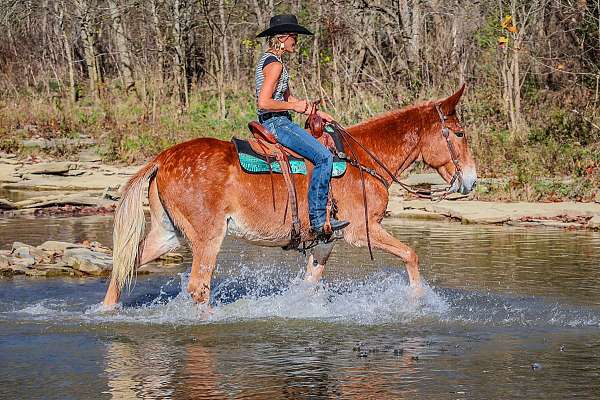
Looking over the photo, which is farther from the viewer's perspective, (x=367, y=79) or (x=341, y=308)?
(x=367, y=79)

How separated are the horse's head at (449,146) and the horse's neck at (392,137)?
0.12 m

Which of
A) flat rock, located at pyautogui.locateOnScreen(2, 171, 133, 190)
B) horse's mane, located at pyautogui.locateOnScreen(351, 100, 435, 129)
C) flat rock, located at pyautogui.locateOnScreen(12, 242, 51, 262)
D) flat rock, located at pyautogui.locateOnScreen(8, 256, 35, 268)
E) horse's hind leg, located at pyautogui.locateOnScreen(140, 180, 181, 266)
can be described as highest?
horse's mane, located at pyautogui.locateOnScreen(351, 100, 435, 129)

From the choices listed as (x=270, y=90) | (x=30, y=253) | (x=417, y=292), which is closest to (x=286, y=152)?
(x=270, y=90)

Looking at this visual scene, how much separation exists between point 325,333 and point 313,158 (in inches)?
65.9

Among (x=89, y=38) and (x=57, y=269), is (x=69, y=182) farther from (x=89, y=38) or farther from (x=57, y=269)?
(x=89, y=38)

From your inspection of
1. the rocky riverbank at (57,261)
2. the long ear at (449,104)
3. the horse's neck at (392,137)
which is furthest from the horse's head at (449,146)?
the rocky riverbank at (57,261)

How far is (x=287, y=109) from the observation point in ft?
31.0

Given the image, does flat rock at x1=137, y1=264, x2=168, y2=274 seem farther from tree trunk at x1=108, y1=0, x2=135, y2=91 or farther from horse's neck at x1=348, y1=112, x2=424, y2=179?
tree trunk at x1=108, y1=0, x2=135, y2=91

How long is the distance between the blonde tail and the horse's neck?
6.69ft

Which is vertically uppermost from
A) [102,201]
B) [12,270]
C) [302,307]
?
[102,201]

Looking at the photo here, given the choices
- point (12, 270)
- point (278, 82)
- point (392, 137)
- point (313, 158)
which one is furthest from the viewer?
point (12, 270)

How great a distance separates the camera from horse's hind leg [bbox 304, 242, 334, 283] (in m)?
10.1

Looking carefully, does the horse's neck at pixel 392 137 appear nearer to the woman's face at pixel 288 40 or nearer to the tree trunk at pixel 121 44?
the woman's face at pixel 288 40

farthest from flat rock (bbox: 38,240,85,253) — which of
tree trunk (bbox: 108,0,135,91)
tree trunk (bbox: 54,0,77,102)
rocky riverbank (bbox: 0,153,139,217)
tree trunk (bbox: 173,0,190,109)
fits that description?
tree trunk (bbox: 108,0,135,91)
